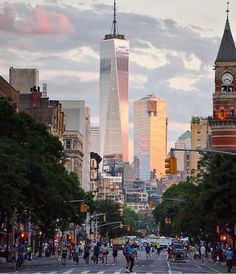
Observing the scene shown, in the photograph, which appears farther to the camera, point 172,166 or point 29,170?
point 29,170

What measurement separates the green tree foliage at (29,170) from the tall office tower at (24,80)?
75887 millimetres

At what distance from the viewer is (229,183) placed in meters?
89.2

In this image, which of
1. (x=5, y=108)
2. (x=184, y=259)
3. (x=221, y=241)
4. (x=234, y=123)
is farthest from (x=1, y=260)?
(x=234, y=123)

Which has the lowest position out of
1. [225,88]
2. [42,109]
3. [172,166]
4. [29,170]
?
[172,166]

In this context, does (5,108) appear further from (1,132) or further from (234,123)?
(234,123)

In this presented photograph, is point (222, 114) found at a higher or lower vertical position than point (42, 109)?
higher

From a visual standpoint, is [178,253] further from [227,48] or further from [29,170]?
[227,48]

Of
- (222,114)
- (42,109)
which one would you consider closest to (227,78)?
(222,114)


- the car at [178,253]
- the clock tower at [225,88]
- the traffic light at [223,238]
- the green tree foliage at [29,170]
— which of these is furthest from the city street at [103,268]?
the clock tower at [225,88]

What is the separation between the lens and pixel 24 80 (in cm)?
18850

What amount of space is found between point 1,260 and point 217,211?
20.2m

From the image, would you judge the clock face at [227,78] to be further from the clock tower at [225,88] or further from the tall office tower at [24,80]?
the tall office tower at [24,80]

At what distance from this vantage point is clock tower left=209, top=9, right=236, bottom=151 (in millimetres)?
182250

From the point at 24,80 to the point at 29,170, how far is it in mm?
107194
